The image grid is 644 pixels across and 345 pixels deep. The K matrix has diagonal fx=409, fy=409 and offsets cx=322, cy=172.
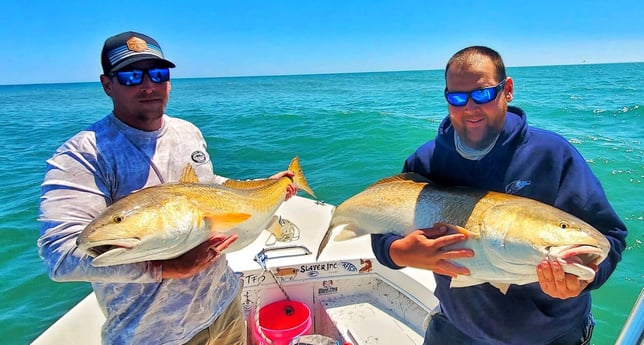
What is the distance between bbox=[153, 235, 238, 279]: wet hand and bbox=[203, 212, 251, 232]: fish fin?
0.05m

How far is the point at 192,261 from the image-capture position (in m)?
1.98

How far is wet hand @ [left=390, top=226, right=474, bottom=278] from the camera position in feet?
5.84

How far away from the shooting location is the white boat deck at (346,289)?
153 inches

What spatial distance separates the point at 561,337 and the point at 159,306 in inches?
81.4

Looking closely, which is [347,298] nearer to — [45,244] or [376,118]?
[45,244]

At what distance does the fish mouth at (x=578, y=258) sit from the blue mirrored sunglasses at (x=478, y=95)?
72 centimetres

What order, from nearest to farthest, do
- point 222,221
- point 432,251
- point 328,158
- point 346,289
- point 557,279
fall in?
1. point 557,279
2. point 432,251
3. point 222,221
4. point 346,289
5. point 328,158

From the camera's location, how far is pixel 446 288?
7.21 feet

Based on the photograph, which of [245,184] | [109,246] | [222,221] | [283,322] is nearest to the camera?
[109,246]

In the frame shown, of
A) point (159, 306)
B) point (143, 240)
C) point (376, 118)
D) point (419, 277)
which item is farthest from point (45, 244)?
point (376, 118)

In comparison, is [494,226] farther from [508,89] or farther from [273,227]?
[273,227]

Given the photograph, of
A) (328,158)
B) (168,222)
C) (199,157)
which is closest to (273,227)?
(199,157)

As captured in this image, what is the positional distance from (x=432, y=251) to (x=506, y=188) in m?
0.52

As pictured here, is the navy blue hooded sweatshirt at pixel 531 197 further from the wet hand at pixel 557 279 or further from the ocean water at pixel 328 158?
the ocean water at pixel 328 158
